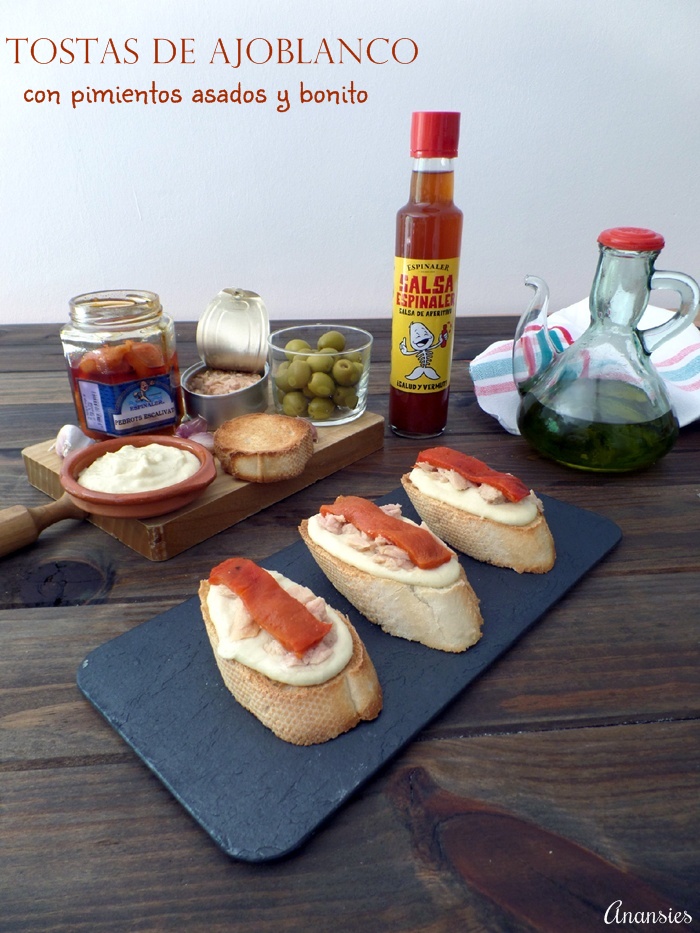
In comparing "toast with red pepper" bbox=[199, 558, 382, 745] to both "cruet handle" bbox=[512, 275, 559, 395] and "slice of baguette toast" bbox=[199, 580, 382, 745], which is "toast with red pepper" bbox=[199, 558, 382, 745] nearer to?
"slice of baguette toast" bbox=[199, 580, 382, 745]

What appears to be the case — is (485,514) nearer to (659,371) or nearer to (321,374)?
(321,374)

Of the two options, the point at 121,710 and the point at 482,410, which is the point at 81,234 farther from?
the point at 121,710

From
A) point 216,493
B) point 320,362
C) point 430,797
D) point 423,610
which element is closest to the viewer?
point 430,797

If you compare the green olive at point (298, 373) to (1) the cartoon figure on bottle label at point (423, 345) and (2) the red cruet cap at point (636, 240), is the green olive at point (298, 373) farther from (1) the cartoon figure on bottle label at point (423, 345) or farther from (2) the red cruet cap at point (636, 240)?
(2) the red cruet cap at point (636, 240)

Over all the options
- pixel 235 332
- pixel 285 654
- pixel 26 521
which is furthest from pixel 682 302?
pixel 26 521

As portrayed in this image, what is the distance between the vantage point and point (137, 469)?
108cm

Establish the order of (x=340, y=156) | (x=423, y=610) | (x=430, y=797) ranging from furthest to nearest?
(x=340, y=156) < (x=423, y=610) < (x=430, y=797)

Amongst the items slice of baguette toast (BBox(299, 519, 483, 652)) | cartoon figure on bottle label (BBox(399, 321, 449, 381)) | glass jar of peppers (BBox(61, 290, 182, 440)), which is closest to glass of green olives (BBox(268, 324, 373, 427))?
cartoon figure on bottle label (BBox(399, 321, 449, 381))

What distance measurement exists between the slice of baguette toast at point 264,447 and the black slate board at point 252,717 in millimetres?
263

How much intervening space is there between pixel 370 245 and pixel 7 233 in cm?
141

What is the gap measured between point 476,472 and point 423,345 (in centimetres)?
38

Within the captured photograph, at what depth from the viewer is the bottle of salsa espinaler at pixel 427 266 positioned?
4.00ft

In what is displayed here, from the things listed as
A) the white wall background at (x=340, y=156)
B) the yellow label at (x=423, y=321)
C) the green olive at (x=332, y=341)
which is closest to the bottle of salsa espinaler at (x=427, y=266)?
the yellow label at (x=423, y=321)

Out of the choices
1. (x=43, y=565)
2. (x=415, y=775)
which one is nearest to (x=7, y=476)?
(x=43, y=565)
